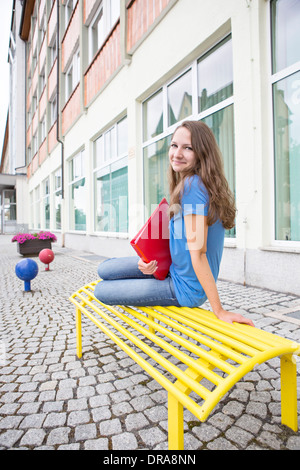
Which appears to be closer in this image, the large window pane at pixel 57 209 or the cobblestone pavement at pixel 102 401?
the cobblestone pavement at pixel 102 401

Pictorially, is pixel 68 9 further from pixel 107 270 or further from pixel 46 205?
pixel 107 270

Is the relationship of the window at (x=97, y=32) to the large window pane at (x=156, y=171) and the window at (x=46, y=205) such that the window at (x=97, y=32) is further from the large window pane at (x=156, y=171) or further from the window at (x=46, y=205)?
the window at (x=46, y=205)

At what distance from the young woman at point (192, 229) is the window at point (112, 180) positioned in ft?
21.3

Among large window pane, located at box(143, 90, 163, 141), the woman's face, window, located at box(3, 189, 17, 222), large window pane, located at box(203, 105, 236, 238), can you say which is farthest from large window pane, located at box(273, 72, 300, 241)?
window, located at box(3, 189, 17, 222)

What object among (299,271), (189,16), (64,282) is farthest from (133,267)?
(189,16)

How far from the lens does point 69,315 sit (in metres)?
3.53

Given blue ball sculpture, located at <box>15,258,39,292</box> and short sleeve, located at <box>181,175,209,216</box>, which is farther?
blue ball sculpture, located at <box>15,258,39,292</box>

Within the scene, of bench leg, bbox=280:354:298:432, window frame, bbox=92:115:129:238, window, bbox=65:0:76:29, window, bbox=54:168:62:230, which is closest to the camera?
bench leg, bbox=280:354:298:432

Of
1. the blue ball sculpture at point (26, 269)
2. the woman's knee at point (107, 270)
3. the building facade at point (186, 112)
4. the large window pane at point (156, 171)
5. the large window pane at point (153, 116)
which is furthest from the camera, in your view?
the large window pane at point (153, 116)

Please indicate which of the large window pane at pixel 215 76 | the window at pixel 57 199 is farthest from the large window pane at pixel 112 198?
the window at pixel 57 199

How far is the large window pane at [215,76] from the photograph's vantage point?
195 inches

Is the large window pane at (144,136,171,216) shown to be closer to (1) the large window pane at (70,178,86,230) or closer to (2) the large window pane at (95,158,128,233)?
(2) the large window pane at (95,158,128,233)

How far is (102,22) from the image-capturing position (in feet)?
31.9

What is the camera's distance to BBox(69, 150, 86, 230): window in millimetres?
11883
